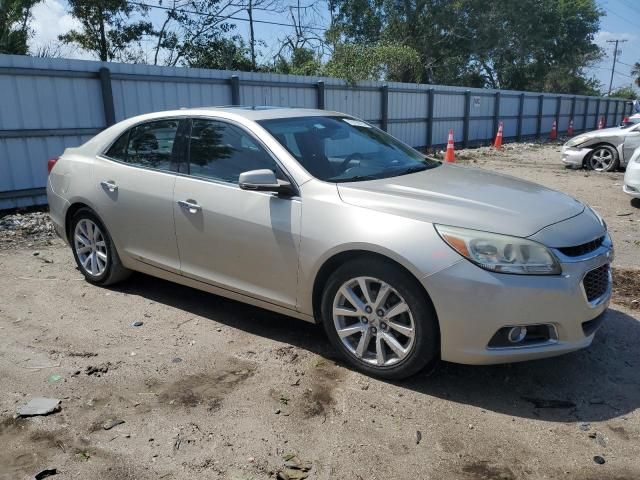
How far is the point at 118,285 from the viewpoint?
5.25 m

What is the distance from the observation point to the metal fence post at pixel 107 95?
9.38 metres

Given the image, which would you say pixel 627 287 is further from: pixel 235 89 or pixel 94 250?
pixel 235 89

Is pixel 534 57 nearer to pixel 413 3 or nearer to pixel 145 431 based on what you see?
pixel 413 3

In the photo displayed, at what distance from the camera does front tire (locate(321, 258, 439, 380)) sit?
317cm

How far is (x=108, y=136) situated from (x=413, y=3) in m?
30.7

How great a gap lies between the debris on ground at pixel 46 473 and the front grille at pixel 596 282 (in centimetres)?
291

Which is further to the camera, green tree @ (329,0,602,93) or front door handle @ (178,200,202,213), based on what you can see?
green tree @ (329,0,602,93)

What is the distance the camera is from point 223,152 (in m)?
4.15

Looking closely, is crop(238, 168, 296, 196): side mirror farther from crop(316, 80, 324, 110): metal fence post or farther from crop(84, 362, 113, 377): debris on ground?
crop(316, 80, 324, 110): metal fence post

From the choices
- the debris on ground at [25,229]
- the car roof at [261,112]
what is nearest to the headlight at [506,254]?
the car roof at [261,112]

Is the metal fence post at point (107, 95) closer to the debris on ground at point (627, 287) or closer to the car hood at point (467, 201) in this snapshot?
the car hood at point (467, 201)

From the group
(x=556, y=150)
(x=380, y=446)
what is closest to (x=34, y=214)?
(x=380, y=446)

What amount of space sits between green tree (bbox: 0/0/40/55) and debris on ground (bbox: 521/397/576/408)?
1627 centimetres

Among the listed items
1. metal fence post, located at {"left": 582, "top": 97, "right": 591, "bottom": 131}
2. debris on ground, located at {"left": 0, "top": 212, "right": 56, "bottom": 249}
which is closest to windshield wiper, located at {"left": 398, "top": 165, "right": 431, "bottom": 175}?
debris on ground, located at {"left": 0, "top": 212, "right": 56, "bottom": 249}
